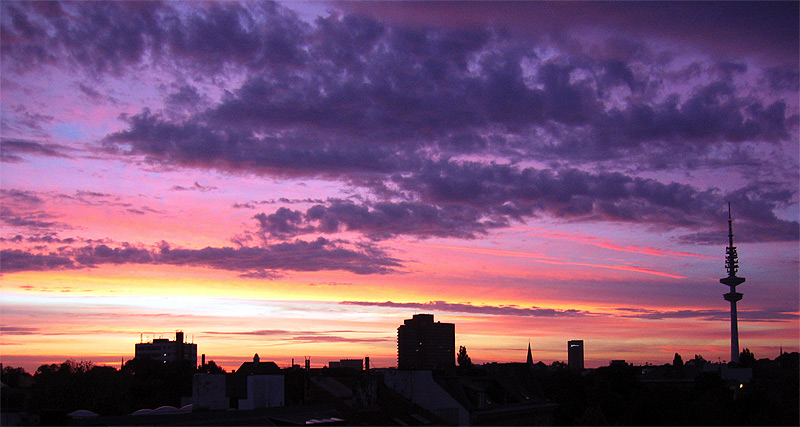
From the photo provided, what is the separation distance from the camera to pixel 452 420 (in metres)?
66.8

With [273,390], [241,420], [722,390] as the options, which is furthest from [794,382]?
[241,420]

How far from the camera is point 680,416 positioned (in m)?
95.3

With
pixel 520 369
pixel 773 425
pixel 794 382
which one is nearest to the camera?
pixel 773 425

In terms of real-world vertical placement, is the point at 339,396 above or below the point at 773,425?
above

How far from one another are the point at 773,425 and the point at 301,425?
214ft

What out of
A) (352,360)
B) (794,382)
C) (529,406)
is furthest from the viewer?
(794,382)

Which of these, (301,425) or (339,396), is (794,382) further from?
(301,425)

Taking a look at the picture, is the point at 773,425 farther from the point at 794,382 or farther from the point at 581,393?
the point at 794,382

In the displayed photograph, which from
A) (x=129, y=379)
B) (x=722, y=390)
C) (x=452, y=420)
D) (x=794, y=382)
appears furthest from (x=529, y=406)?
(x=794, y=382)

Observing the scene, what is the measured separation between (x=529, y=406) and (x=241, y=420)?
4269 centimetres

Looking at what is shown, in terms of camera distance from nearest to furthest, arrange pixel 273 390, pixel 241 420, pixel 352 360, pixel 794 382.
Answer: pixel 241 420, pixel 273 390, pixel 352 360, pixel 794 382

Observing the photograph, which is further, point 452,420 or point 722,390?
point 722,390

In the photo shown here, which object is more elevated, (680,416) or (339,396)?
(339,396)

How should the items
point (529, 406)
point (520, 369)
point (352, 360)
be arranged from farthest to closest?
point (352, 360)
point (520, 369)
point (529, 406)
